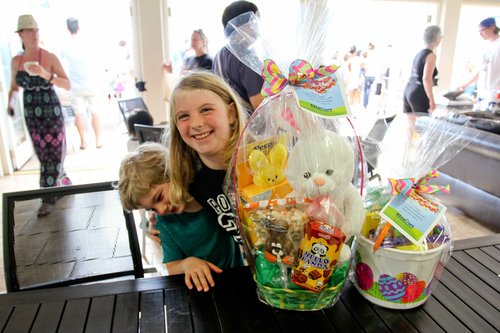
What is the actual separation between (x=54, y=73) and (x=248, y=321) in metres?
2.67

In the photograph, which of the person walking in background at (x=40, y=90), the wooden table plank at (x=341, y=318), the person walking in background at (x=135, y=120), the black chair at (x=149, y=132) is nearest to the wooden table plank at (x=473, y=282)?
the wooden table plank at (x=341, y=318)

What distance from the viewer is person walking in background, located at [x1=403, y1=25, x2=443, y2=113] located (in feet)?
11.9

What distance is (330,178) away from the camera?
2.54 feet

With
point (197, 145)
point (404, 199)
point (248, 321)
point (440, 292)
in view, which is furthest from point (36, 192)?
point (440, 292)

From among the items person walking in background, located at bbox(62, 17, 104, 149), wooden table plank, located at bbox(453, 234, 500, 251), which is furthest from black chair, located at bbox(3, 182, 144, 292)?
person walking in background, located at bbox(62, 17, 104, 149)

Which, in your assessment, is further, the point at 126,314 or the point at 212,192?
the point at 212,192

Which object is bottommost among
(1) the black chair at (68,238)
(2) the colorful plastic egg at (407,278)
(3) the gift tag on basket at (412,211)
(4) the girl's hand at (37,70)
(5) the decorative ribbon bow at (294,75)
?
(1) the black chair at (68,238)

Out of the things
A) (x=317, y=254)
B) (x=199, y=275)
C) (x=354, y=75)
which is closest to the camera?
(x=317, y=254)

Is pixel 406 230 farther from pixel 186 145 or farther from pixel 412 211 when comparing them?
pixel 186 145

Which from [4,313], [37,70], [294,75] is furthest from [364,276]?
[37,70]

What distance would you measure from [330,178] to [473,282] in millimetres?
514

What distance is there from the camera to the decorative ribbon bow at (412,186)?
0.83 meters

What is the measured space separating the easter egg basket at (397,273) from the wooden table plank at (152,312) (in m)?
0.46

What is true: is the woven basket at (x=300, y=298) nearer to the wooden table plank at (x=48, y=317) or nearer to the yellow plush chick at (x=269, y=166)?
the yellow plush chick at (x=269, y=166)
